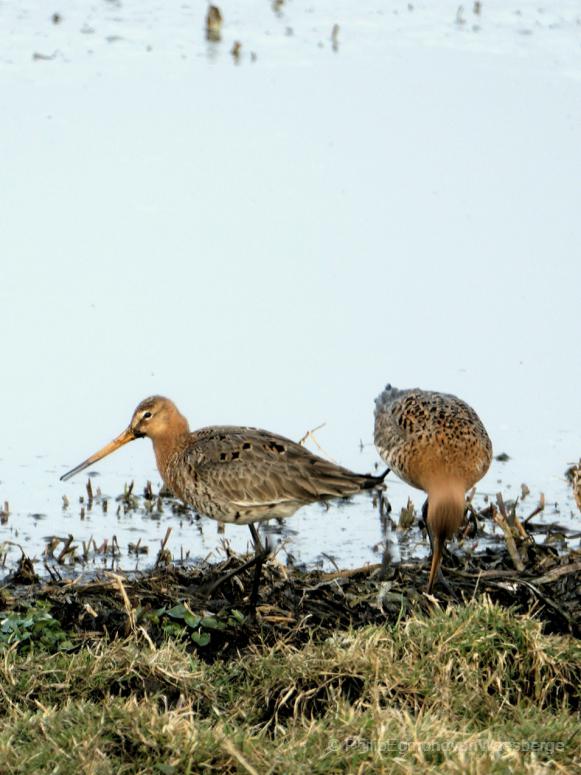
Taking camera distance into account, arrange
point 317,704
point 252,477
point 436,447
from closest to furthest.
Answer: point 317,704, point 252,477, point 436,447

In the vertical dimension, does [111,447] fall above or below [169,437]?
below

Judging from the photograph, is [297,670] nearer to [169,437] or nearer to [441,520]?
[441,520]

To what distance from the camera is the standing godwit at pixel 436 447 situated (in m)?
7.36

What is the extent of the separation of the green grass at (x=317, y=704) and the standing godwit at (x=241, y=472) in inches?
40.9

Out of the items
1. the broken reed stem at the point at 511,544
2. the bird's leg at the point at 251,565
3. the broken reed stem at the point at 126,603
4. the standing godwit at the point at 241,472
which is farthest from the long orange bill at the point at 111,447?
the broken reed stem at the point at 511,544

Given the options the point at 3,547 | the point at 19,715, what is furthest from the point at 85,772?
the point at 3,547

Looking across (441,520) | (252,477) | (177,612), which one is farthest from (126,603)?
(441,520)

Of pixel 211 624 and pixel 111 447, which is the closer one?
pixel 211 624

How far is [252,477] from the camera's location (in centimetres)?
720

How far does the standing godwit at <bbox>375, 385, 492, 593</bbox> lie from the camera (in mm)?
7359

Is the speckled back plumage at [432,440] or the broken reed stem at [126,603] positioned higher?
the speckled back plumage at [432,440]

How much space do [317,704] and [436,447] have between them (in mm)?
2211

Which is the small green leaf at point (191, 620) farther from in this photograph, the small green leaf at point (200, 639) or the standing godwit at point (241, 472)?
the standing godwit at point (241, 472)

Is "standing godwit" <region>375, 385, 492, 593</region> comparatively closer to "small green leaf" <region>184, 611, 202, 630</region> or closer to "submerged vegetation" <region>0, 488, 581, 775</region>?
"submerged vegetation" <region>0, 488, 581, 775</region>
